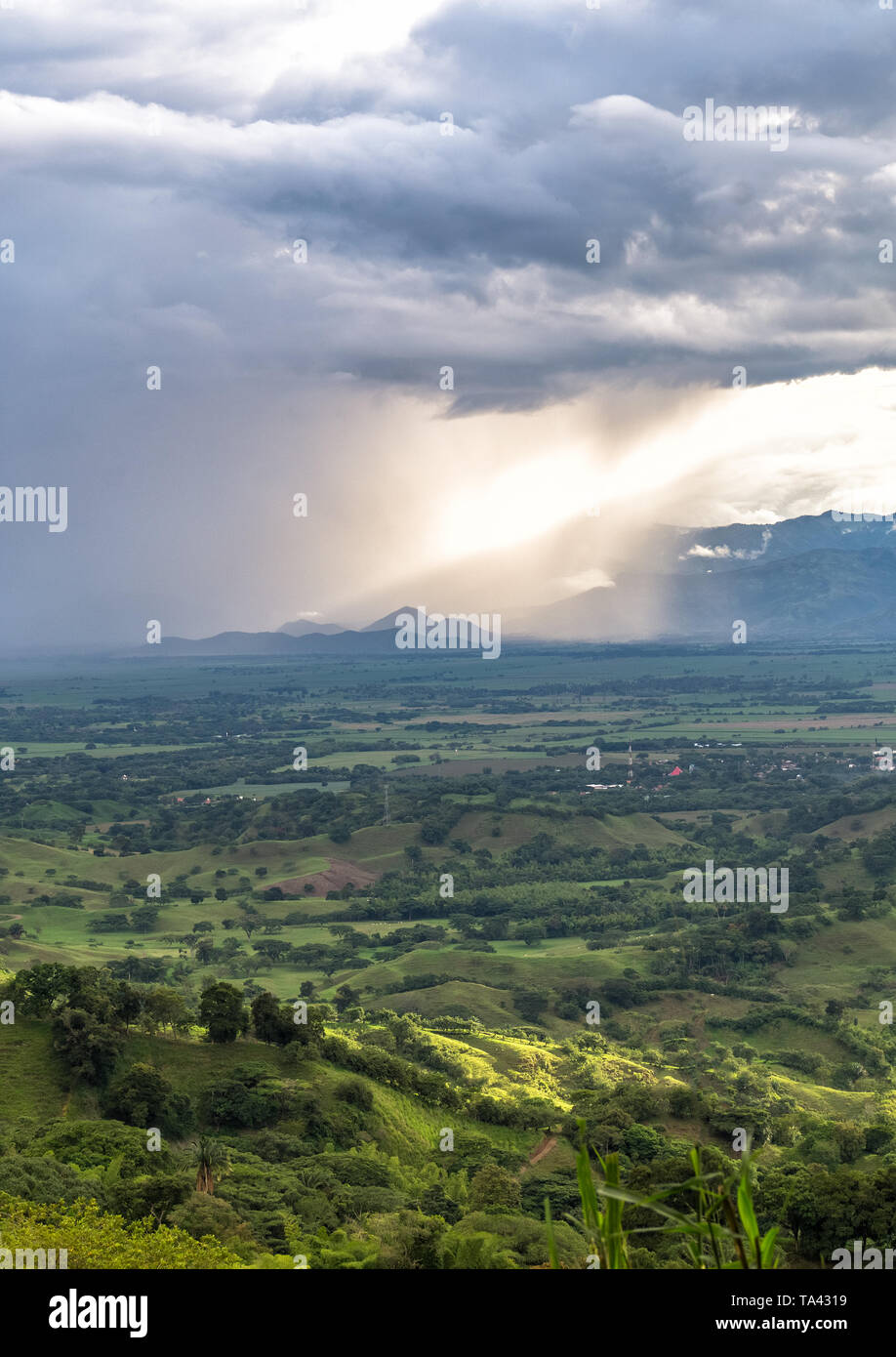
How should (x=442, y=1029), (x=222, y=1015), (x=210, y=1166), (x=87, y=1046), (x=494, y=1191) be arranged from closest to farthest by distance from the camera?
(x=210, y=1166) < (x=494, y=1191) < (x=87, y=1046) < (x=222, y=1015) < (x=442, y=1029)

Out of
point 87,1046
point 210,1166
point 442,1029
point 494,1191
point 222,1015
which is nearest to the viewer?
point 210,1166

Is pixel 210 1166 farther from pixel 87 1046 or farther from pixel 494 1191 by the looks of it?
pixel 87 1046

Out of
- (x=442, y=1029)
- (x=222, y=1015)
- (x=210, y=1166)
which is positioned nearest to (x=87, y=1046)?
Result: (x=222, y=1015)

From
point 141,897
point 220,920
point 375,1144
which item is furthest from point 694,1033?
point 141,897

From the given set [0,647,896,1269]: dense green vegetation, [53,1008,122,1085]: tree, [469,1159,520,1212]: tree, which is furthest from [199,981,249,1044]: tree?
[469,1159,520,1212]: tree

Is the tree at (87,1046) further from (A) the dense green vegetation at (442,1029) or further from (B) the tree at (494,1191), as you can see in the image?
(B) the tree at (494,1191)
